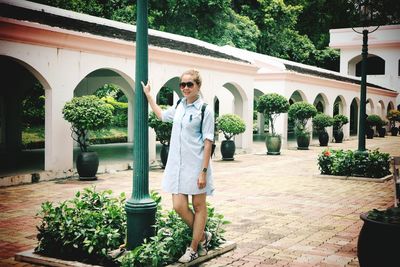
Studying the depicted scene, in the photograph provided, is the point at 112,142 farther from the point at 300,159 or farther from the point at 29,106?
the point at 300,159

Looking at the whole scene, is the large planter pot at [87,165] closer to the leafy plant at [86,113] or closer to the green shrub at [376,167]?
the leafy plant at [86,113]

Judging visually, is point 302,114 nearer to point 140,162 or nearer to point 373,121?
point 373,121

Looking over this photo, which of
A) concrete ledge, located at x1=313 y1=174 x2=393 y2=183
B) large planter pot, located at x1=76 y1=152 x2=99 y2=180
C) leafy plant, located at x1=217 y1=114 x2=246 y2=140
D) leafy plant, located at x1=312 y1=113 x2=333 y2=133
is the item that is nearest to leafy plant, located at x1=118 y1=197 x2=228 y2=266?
large planter pot, located at x1=76 y1=152 x2=99 y2=180

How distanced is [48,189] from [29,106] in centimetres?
1529

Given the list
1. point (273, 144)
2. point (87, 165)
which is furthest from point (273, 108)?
point (87, 165)

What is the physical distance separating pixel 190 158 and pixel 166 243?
90 cm

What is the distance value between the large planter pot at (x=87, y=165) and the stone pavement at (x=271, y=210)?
0.29 meters

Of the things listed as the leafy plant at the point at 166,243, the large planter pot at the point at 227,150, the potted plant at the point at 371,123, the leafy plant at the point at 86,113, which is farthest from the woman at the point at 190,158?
the potted plant at the point at 371,123

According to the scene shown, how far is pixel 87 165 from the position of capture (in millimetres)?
10750

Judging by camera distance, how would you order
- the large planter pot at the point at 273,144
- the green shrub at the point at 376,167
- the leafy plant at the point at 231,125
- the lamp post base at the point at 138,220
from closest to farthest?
1. the lamp post base at the point at 138,220
2. the green shrub at the point at 376,167
3. the leafy plant at the point at 231,125
4. the large planter pot at the point at 273,144

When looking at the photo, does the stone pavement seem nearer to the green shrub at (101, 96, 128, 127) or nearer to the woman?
the woman

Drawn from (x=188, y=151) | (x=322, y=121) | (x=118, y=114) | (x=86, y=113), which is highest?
(x=118, y=114)

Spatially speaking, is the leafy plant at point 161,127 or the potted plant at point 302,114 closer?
the leafy plant at point 161,127

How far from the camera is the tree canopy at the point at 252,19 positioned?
1025 inches
